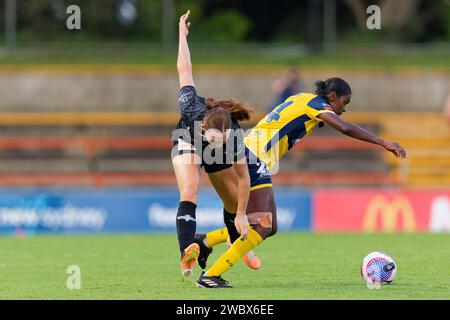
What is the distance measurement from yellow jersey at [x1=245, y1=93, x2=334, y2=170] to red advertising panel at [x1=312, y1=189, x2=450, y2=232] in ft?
26.8

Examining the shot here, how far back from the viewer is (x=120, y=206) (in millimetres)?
17672

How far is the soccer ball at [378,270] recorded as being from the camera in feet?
29.2

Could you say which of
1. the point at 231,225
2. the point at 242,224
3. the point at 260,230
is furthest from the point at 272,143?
the point at 242,224

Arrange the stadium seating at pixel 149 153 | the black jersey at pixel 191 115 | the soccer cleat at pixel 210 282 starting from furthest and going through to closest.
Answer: the stadium seating at pixel 149 153, the black jersey at pixel 191 115, the soccer cleat at pixel 210 282

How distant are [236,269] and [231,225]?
120 centimetres

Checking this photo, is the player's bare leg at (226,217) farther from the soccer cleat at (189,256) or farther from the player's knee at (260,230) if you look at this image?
the soccer cleat at (189,256)

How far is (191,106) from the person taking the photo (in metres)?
9.07

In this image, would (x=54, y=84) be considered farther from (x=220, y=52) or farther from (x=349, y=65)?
(x=349, y=65)

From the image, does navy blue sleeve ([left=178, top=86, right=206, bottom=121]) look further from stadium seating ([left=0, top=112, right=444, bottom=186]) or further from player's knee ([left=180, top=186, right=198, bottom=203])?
stadium seating ([left=0, top=112, right=444, bottom=186])

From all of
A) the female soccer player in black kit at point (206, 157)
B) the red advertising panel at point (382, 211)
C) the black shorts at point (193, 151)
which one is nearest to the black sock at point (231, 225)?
the female soccer player in black kit at point (206, 157)

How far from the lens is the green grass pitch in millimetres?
8281

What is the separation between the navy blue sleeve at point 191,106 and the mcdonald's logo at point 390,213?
8.77m

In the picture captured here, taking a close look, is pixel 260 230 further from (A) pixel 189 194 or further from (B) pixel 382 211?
(B) pixel 382 211

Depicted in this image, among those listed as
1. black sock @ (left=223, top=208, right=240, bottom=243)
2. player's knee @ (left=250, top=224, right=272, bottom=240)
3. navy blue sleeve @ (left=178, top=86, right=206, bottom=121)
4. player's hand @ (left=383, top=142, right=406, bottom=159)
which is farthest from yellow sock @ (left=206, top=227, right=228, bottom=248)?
player's hand @ (left=383, top=142, right=406, bottom=159)
